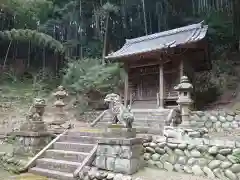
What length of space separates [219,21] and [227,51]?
8.29 ft

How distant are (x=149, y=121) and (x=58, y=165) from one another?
4.03 m

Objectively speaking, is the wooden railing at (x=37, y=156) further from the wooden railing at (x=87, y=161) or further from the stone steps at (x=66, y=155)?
the wooden railing at (x=87, y=161)

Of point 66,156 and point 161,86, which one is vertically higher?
point 161,86

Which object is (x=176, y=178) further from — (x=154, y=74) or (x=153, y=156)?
(x=154, y=74)

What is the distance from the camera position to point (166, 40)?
12.0 metres

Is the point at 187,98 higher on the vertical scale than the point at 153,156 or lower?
higher

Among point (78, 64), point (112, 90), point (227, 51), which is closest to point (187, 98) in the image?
point (112, 90)

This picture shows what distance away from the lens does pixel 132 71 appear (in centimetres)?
1268

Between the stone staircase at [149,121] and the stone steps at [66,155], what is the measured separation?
224 centimetres

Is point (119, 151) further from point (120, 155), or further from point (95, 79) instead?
point (95, 79)

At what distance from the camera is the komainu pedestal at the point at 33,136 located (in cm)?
728

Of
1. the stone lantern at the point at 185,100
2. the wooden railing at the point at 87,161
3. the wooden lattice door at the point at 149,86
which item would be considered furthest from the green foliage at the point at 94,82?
the wooden railing at the point at 87,161

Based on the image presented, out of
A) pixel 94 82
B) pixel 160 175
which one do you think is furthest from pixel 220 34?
pixel 160 175

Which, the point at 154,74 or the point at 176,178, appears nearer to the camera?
the point at 176,178
